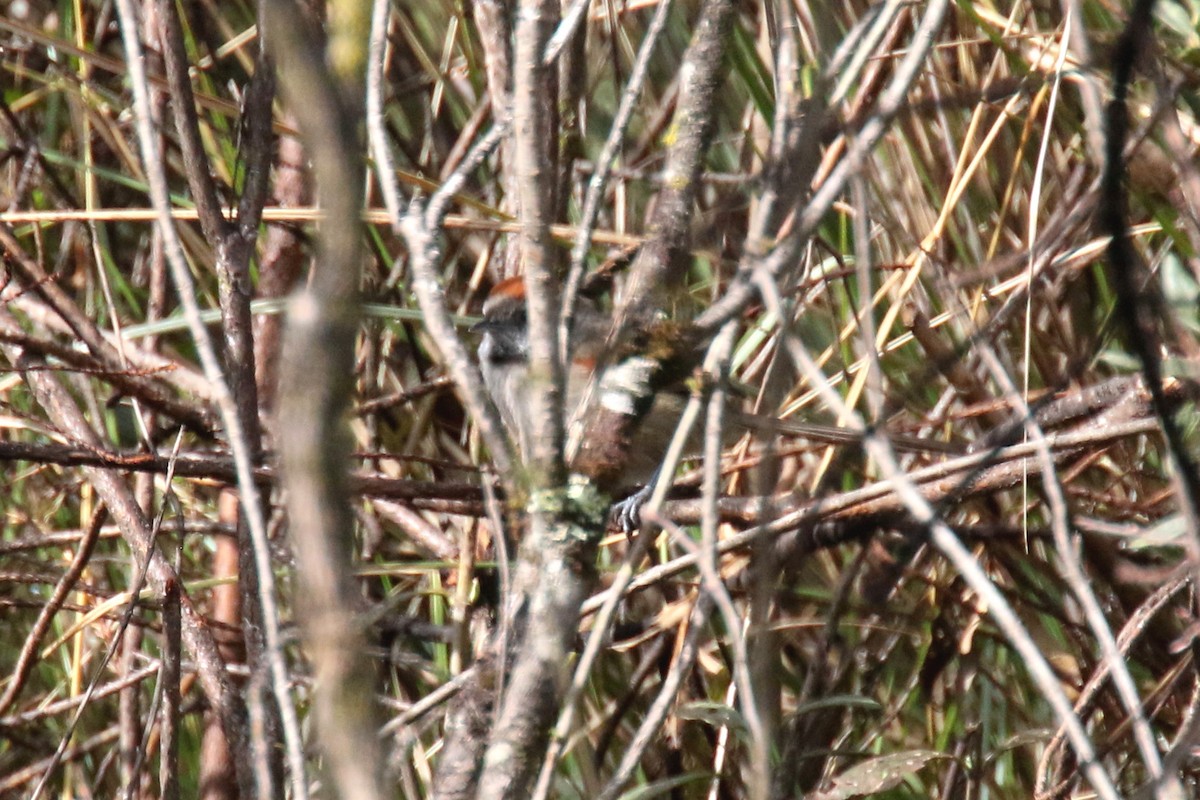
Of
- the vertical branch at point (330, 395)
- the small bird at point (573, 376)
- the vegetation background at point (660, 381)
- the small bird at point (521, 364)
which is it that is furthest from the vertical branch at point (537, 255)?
the small bird at point (521, 364)

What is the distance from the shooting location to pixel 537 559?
58.8 inches

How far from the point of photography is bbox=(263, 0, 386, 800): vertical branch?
728mm

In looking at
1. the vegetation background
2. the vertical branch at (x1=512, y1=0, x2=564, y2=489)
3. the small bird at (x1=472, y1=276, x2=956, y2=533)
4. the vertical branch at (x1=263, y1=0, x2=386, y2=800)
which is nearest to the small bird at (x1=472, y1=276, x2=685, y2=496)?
the small bird at (x1=472, y1=276, x2=956, y2=533)

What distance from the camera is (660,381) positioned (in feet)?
5.50

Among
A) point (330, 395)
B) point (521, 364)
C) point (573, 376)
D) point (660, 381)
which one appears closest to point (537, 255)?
point (660, 381)

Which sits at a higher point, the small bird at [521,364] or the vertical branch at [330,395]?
the vertical branch at [330,395]

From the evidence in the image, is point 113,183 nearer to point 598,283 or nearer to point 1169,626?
point 598,283

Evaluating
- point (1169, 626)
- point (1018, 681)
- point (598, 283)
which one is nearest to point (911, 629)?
point (1018, 681)

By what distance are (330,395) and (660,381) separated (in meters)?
0.95

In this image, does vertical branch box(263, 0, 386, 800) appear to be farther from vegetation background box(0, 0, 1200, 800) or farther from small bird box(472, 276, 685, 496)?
small bird box(472, 276, 685, 496)

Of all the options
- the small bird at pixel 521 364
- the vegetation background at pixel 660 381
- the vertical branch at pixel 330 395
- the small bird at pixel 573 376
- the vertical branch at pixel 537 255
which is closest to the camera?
the vertical branch at pixel 330 395

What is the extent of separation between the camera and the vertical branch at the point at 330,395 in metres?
0.73

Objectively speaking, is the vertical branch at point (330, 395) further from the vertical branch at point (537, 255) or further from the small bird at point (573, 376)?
the small bird at point (573, 376)

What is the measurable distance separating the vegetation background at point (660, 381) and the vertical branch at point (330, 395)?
105mm
